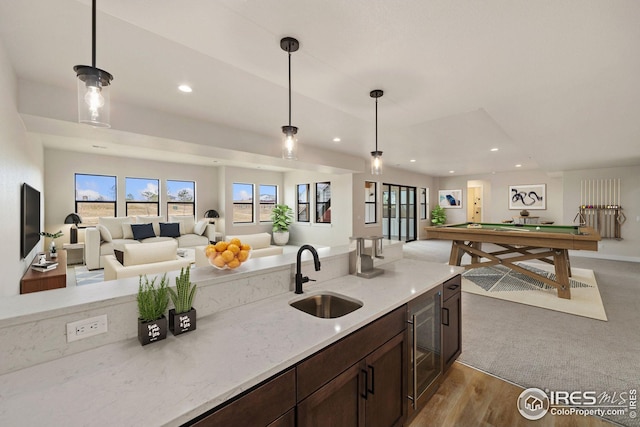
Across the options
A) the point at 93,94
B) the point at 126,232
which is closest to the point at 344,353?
the point at 93,94

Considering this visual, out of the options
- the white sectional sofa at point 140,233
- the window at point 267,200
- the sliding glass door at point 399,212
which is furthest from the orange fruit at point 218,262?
the window at point 267,200

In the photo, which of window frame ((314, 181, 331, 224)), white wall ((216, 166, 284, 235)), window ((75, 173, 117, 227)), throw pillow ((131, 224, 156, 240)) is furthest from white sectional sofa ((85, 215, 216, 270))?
window frame ((314, 181, 331, 224))

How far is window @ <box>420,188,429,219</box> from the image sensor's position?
11.0m

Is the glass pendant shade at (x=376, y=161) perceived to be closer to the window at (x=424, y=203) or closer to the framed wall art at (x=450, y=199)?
the window at (x=424, y=203)

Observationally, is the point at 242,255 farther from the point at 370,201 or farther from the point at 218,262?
the point at 370,201

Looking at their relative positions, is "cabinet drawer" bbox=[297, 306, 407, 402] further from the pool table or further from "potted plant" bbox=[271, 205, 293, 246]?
"potted plant" bbox=[271, 205, 293, 246]

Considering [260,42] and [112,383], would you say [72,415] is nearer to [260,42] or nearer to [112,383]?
[112,383]

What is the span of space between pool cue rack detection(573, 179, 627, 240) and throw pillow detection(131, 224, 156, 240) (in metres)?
11.7

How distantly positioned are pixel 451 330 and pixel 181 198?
8.53m

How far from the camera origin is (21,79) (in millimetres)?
2828

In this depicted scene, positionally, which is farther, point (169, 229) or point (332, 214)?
point (332, 214)

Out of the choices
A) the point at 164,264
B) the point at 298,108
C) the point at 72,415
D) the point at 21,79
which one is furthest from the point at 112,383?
the point at 21,79

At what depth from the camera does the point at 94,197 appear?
23.5ft

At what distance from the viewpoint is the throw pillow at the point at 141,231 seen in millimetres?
6887
